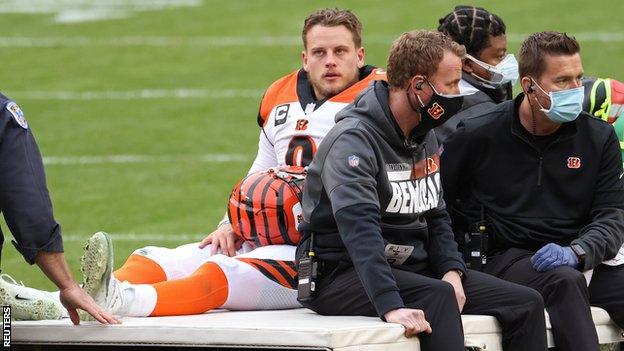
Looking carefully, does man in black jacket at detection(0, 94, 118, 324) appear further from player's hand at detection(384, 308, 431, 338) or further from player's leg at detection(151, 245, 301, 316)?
player's hand at detection(384, 308, 431, 338)

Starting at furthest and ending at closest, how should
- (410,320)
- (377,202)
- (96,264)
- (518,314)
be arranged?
(518,314), (96,264), (377,202), (410,320)

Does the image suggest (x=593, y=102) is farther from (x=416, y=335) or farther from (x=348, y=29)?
(x=416, y=335)

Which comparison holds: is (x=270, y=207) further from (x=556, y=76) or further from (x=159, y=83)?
(x=159, y=83)

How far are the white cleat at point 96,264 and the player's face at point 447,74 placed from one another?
1.40 m

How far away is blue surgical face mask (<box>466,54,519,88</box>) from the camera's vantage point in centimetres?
746

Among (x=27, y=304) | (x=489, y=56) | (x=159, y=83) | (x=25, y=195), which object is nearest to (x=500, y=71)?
(x=489, y=56)

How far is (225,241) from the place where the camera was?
7.15 m

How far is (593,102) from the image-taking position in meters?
7.49

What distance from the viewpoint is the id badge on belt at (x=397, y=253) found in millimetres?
6219

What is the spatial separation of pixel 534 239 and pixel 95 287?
1.94 metres

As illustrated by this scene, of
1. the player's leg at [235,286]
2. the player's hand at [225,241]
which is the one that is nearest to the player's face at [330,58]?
the player's hand at [225,241]

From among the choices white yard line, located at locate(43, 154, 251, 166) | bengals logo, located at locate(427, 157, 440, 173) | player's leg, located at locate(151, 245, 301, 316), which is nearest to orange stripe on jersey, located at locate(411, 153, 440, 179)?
bengals logo, located at locate(427, 157, 440, 173)

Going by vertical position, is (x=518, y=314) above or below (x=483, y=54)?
below

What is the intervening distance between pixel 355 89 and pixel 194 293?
1.32m
